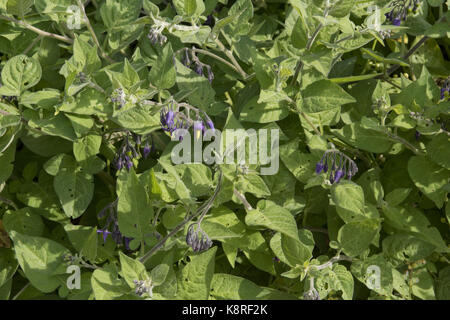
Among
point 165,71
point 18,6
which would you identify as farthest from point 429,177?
point 18,6

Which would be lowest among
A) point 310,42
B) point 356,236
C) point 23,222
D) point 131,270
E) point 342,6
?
point 23,222

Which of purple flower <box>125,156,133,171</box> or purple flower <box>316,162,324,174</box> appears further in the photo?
purple flower <box>125,156,133,171</box>

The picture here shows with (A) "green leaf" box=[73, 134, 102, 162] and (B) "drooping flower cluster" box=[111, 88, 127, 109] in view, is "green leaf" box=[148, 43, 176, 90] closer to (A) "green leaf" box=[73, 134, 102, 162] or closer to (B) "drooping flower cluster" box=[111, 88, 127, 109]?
(B) "drooping flower cluster" box=[111, 88, 127, 109]

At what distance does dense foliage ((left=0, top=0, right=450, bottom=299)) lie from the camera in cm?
194

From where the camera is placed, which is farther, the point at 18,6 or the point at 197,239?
the point at 18,6

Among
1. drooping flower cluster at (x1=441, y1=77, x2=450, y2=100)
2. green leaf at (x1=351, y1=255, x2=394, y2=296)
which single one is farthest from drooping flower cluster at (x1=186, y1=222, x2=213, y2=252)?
drooping flower cluster at (x1=441, y1=77, x2=450, y2=100)

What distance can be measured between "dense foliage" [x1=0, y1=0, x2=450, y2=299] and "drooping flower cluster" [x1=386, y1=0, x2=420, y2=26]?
0.05 ft

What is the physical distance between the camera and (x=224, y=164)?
1825 millimetres

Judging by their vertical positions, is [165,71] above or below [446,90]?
above

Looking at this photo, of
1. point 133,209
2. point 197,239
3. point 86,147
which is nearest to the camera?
point 197,239

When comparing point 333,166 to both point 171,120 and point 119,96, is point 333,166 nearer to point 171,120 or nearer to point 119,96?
point 171,120

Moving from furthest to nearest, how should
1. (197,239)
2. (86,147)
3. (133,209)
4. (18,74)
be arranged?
1. (86,147)
2. (18,74)
3. (133,209)
4. (197,239)

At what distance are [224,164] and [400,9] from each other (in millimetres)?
1052

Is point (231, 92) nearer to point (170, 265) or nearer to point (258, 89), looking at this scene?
point (258, 89)
